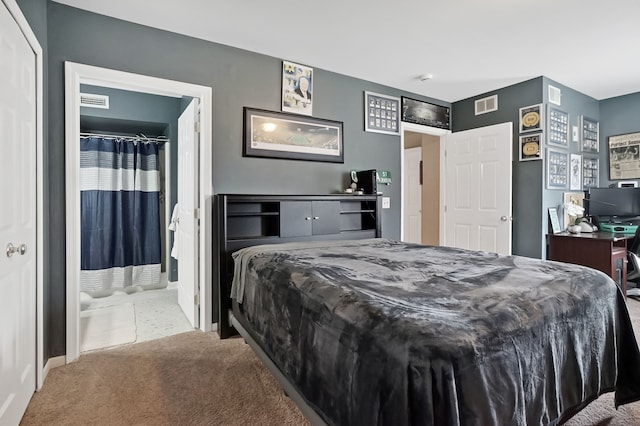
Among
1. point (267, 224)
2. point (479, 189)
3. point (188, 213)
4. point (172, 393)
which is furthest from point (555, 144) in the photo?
point (172, 393)

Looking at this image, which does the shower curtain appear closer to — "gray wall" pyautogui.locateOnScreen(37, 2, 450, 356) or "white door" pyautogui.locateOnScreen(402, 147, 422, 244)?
"gray wall" pyautogui.locateOnScreen(37, 2, 450, 356)

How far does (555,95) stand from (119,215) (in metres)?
5.54

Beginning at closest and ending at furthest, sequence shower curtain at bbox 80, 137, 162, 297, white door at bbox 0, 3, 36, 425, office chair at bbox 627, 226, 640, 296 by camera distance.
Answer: white door at bbox 0, 3, 36, 425 < office chair at bbox 627, 226, 640, 296 < shower curtain at bbox 80, 137, 162, 297

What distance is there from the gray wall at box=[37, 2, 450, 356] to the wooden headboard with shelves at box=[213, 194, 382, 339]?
0.82ft

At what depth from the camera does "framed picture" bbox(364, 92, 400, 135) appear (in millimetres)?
3812

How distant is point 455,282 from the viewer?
1.48 meters

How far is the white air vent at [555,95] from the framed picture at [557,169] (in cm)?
58

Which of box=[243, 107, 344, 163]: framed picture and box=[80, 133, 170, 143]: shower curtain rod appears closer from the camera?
box=[243, 107, 344, 163]: framed picture

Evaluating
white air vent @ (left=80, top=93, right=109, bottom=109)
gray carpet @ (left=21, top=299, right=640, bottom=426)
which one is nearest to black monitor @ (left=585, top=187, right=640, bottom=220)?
gray carpet @ (left=21, top=299, right=640, bottom=426)

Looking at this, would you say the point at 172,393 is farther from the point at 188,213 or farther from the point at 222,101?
the point at 222,101

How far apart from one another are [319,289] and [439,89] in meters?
3.61

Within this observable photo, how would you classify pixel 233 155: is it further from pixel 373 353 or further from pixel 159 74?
pixel 373 353

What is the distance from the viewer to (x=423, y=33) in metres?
2.77

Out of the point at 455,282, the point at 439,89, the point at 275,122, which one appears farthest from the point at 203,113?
the point at 439,89
